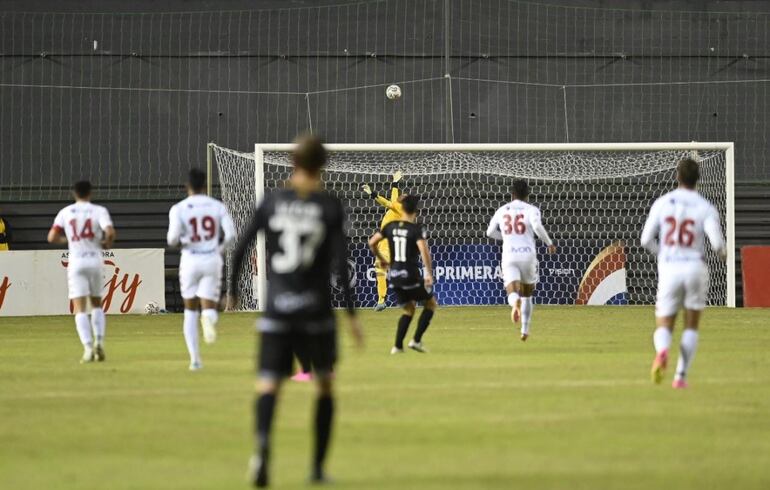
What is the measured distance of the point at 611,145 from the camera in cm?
3089

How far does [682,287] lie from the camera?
533 inches

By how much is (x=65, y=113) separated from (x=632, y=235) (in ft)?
42.6

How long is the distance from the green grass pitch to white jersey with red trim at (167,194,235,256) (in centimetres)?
135

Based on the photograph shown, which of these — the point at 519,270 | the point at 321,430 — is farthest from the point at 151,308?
the point at 321,430

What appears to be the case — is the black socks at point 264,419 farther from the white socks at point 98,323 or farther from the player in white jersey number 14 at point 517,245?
the player in white jersey number 14 at point 517,245

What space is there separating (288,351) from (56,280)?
22.1 m

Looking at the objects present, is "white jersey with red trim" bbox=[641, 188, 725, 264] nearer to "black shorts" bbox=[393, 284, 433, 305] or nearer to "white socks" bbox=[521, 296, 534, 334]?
"black shorts" bbox=[393, 284, 433, 305]

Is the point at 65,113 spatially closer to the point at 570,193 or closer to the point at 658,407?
the point at 570,193

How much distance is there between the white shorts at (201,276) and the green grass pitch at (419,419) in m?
0.84

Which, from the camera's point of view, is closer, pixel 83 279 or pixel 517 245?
pixel 83 279

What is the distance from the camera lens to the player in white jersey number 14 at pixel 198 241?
15977 mm

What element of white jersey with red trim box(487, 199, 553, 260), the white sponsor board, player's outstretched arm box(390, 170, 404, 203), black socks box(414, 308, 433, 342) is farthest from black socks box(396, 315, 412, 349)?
player's outstretched arm box(390, 170, 404, 203)

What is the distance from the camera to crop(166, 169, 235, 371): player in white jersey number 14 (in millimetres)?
15977

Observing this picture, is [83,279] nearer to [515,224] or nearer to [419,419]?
[515,224]
